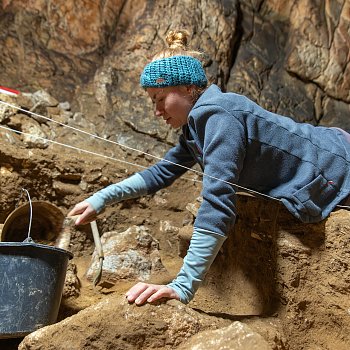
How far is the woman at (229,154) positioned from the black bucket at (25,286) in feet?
0.72

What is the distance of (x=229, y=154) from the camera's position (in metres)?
1.51

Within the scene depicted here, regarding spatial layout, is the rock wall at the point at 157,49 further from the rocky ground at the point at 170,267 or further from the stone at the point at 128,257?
the stone at the point at 128,257

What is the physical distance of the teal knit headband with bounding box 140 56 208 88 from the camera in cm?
168

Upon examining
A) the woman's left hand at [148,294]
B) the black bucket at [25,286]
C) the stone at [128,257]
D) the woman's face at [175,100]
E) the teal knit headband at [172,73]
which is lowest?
the stone at [128,257]

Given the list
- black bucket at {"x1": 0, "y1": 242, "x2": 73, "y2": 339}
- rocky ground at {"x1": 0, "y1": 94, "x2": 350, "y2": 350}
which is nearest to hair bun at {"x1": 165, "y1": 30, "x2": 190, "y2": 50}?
rocky ground at {"x1": 0, "y1": 94, "x2": 350, "y2": 350}

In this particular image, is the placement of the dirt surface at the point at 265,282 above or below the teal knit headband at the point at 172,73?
below

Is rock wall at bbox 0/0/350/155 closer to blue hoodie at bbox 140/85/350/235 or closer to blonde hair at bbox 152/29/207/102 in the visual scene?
blonde hair at bbox 152/29/207/102

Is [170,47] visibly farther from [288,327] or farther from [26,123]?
[26,123]

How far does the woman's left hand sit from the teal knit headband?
74 centimetres

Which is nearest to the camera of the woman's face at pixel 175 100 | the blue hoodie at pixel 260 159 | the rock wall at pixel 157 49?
the blue hoodie at pixel 260 159

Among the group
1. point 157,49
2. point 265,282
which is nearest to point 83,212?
point 265,282

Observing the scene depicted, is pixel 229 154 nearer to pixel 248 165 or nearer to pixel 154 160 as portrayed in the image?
pixel 248 165

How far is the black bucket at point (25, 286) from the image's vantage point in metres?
1.61

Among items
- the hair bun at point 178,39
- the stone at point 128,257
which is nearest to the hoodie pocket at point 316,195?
the hair bun at point 178,39
